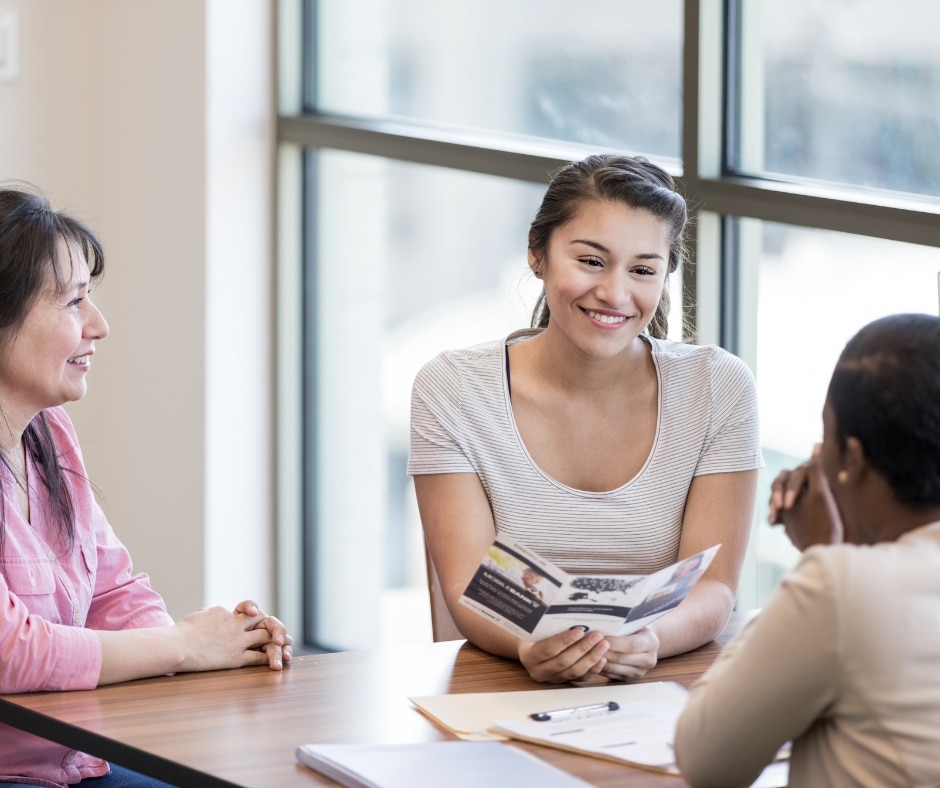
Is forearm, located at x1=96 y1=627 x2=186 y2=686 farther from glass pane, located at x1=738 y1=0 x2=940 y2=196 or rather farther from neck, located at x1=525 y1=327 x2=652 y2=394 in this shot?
glass pane, located at x1=738 y1=0 x2=940 y2=196

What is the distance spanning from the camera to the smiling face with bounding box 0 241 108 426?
6.56 ft

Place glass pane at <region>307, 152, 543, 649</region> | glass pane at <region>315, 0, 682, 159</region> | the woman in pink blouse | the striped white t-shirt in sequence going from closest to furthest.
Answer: the woman in pink blouse < the striped white t-shirt < glass pane at <region>315, 0, 682, 159</region> < glass pane at <region>307, 152, 543, 649</region>

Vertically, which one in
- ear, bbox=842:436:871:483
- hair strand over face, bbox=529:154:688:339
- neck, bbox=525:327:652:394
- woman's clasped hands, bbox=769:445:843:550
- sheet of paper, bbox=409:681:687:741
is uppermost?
hair strand over face, bbox=529:154:688:339

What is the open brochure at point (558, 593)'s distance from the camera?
1700mm

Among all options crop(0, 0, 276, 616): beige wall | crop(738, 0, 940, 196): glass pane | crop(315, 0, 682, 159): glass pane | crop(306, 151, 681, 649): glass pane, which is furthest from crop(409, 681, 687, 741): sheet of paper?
crop(0, 0, 276, 616): beige wall

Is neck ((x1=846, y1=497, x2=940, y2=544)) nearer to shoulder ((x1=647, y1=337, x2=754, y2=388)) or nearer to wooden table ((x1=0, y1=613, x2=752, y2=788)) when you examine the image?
wooden table ((x1=0, y1=613, x2=752, y2=788))

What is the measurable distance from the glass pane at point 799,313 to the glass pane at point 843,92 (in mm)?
143

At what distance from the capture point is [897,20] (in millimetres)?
2748

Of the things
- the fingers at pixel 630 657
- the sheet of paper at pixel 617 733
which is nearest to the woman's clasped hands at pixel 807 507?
the sheet of paper at pixel 617 733

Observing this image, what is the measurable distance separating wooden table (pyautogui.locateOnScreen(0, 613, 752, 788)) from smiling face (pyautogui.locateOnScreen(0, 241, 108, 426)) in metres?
0.46

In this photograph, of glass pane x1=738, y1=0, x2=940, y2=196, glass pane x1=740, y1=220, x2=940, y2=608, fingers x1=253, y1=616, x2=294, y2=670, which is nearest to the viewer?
fingers x1=253, y1=616, x2=294, y2=670

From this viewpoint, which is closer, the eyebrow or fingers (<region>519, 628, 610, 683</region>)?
fingers (<region>519, 628, 610, 683</region>)

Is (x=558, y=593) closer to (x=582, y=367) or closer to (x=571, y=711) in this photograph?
(x=571, y=711)

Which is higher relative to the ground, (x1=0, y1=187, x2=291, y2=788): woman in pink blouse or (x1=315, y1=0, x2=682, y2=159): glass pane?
(x1=315, y1=0, x2=682, y2=159): glass pane
